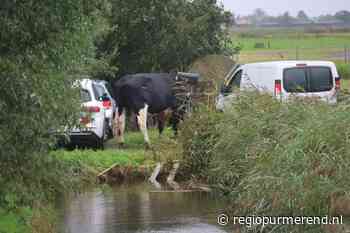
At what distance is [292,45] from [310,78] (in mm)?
39849

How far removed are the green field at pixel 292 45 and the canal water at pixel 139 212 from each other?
31534 millimetres

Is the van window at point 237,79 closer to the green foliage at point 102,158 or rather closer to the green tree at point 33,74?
the green foliage at point 102,158

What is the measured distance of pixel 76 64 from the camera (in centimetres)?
1161

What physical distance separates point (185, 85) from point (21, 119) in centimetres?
1107

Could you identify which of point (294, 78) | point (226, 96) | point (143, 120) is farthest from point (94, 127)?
point (226, 96)

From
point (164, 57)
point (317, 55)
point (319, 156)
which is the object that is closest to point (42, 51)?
point (319, 156)

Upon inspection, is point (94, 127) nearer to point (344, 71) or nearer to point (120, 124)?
point (120, 124)

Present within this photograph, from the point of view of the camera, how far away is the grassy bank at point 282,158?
36.6 feet

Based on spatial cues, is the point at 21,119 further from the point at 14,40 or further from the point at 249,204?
the point at 249,204

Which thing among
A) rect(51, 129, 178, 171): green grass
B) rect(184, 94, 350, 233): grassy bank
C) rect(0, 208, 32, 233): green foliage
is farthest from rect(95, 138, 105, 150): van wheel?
rect(0, 208, 32, 233): green foliage

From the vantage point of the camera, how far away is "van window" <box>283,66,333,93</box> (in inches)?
896

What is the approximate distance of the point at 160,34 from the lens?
28.1m

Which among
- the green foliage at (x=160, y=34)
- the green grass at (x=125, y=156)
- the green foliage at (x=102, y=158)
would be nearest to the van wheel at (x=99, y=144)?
the green grass at (x=125, y=156)

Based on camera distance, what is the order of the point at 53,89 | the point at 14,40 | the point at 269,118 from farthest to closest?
the point at 269,118 → the point at 53,89 → the point at 14,40
